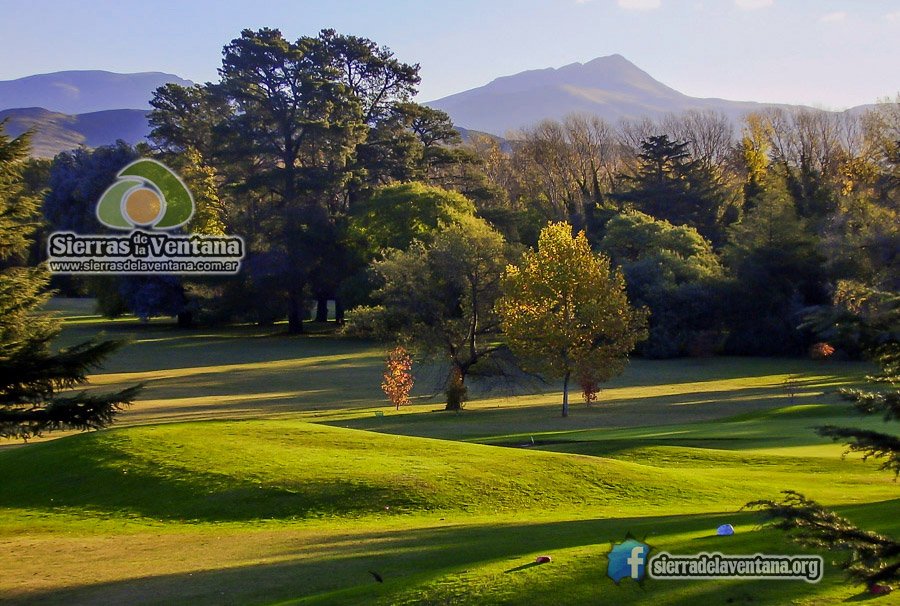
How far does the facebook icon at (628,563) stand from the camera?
8.44m

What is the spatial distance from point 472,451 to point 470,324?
18694 mm

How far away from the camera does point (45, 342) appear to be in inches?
543

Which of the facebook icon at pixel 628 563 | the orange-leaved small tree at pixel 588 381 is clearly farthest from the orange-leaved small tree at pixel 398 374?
the facebook icon at pixel 628 563

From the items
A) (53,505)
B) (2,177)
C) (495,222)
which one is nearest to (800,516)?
(2,177)

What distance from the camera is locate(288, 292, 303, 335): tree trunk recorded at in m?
76.8

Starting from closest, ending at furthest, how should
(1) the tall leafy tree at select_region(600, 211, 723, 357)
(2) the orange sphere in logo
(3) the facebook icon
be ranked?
(3) the facebook icon → (1) the tall leafy tree at select_region(600, 211, 723, 357) → (2) the orange sphere in logo

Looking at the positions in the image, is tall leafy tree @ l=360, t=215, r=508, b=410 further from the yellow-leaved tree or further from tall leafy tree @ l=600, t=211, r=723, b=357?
tall leafy tree @ l=600, t=211, r=723, b=357

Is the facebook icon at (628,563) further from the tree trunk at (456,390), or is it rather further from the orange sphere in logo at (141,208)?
the orange sphere in logo at (141,208)

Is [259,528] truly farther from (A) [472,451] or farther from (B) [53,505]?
(A) [472,451]

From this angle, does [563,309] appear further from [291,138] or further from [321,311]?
[321,311]

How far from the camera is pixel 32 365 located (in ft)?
42.8

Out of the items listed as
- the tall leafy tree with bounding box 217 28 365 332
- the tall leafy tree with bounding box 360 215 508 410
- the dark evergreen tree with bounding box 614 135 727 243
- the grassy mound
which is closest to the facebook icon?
the grassy mound

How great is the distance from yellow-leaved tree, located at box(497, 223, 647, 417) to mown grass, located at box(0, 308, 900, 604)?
400cm

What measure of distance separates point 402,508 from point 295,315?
6325 centimetres
